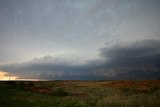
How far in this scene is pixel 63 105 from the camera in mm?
21500

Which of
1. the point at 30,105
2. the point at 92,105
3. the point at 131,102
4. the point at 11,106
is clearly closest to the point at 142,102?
the point at 131,102

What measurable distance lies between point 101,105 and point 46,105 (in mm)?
6104

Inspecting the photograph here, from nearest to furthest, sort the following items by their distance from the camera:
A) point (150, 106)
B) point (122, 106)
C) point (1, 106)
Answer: point (150, 106) → point (122, 106) → point (1, 106)

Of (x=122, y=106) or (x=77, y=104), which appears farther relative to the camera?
(x=77, y=104)

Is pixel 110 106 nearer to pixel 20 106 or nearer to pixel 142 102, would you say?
pixel 142 102

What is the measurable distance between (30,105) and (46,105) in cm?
173

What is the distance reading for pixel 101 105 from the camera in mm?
19938

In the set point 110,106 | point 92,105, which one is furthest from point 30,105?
point 110,106

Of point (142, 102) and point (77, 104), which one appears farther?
point (77, 104)

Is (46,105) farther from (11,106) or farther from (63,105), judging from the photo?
(11,106)

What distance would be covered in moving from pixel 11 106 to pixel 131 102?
12.4 m

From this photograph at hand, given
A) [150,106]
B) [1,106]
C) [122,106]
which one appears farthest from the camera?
[1,106]

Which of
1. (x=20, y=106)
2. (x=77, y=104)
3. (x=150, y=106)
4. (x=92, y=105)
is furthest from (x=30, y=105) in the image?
(x=150, y=106)

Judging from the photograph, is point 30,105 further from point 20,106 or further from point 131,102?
point 131,102
